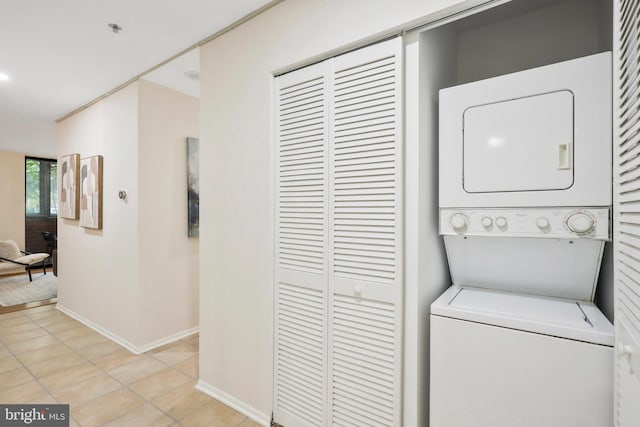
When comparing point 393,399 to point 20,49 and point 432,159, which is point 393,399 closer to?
point 432,159

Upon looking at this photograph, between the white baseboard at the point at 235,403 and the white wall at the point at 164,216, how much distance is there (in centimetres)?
108

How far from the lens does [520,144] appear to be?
132 cm

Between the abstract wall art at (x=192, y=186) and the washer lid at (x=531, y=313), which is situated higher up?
the abstract wall art at (x=192, y=186)

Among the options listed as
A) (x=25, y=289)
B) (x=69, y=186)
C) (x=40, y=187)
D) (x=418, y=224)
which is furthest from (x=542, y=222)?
(x=40, y=187)

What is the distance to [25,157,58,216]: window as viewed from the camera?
7.36m

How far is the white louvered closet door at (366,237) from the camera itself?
1.49m

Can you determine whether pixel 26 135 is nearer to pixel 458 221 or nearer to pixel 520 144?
pixel 458 221

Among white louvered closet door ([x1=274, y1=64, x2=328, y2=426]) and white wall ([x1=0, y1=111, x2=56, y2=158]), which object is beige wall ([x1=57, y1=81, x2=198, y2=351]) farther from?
white louvered closet door ([x1=274, y1=64, x2=328, y2=426])

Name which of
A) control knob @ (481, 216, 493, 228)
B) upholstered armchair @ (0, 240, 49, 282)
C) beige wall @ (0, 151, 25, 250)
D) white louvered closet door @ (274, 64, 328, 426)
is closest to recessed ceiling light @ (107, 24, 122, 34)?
white louvered closet door @ (274, 64, 328, 426)

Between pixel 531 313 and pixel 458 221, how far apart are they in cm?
45

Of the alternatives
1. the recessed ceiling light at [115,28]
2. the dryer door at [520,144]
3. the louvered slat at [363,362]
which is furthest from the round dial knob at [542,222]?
the recessed ceiling light at [115,28]

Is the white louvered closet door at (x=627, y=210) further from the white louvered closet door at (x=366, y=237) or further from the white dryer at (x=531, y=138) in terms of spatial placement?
the white louvered closet door at (x=366, y=237)

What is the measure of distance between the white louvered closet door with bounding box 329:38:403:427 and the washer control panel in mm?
259

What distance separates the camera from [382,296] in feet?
A: 5.02
